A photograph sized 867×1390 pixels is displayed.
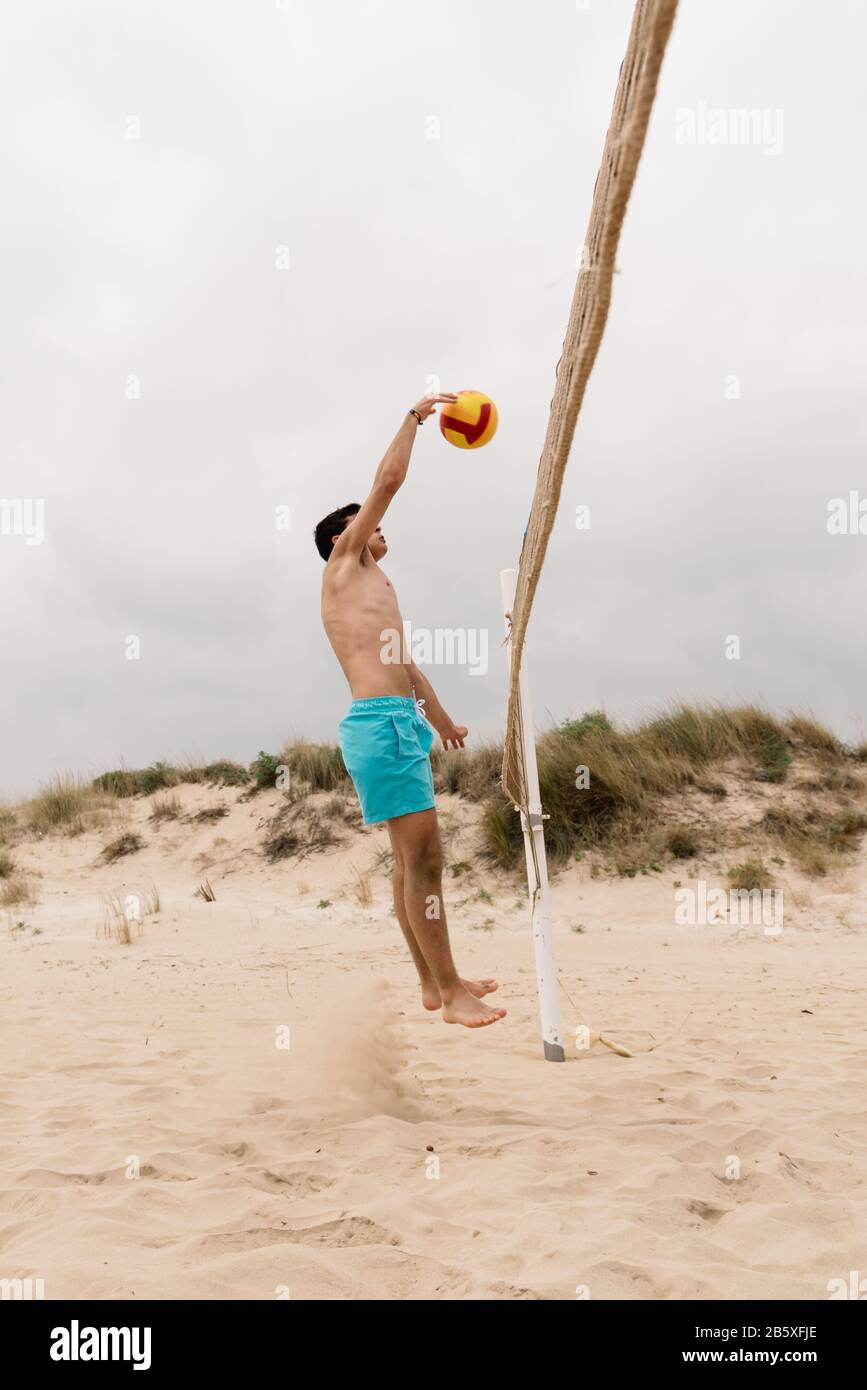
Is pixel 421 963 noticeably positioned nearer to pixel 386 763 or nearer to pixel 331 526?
pixel 386 763

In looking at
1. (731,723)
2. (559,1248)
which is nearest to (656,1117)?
(559,1248)

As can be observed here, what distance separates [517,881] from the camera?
10586mm

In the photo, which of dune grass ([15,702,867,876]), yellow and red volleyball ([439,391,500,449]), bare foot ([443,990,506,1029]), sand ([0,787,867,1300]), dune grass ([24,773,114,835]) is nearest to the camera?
sand ([0,787,867,1300])

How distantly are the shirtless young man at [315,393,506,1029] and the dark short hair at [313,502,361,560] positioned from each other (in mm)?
351

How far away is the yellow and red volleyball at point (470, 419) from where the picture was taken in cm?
394

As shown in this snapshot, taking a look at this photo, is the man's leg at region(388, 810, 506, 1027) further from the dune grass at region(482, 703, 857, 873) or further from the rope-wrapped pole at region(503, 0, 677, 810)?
the dune grass at region(482, 703, 857, 873)

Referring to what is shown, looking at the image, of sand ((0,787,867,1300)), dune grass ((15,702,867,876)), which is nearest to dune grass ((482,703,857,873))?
dune grass ((15,702,867,876))

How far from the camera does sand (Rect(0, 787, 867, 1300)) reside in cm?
251

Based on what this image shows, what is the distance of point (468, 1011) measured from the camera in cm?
382

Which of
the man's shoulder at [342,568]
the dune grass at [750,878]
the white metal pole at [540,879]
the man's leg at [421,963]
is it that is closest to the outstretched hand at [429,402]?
the man's shoulder at [342,568]

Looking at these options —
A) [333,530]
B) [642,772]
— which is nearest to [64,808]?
[642,772]

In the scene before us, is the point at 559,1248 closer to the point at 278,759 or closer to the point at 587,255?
the point at 587,255

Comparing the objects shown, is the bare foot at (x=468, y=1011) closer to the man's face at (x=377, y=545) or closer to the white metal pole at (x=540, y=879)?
the white metal pole at (x=540, y=879)
